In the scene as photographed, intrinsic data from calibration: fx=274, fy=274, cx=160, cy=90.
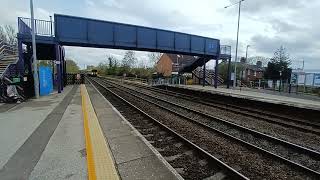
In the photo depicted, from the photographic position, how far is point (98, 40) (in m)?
28.5

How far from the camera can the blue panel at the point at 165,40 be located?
110 feet

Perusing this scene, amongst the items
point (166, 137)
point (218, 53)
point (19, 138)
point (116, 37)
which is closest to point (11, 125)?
point (19, 138)

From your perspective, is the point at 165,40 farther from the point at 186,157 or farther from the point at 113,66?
the point at 113,66

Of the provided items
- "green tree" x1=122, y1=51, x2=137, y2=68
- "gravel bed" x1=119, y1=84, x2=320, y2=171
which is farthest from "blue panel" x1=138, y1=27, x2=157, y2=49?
"green tree" x1=122, y1=51, x2=137, y2=68

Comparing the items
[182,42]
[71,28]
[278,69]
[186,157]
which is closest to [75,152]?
Answer: [186,157]

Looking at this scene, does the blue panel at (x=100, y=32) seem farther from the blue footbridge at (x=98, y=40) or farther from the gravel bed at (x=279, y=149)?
the gravel bed at (x=279, y=149)

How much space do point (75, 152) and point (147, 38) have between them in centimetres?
2691

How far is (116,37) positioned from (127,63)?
67.9m

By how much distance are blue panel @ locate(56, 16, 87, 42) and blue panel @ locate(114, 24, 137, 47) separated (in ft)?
11.9

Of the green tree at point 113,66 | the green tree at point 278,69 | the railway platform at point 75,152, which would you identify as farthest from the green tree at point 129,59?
the railway platform at point 75,152

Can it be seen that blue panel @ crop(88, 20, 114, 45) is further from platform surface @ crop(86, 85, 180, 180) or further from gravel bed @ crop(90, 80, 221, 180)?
platform surface @ crop(86, 85, 180, 180)

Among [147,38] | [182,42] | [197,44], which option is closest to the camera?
[147,38]

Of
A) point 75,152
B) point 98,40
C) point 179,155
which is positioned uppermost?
point 98,40

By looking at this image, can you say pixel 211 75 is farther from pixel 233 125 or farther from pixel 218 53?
pixel 233 125
